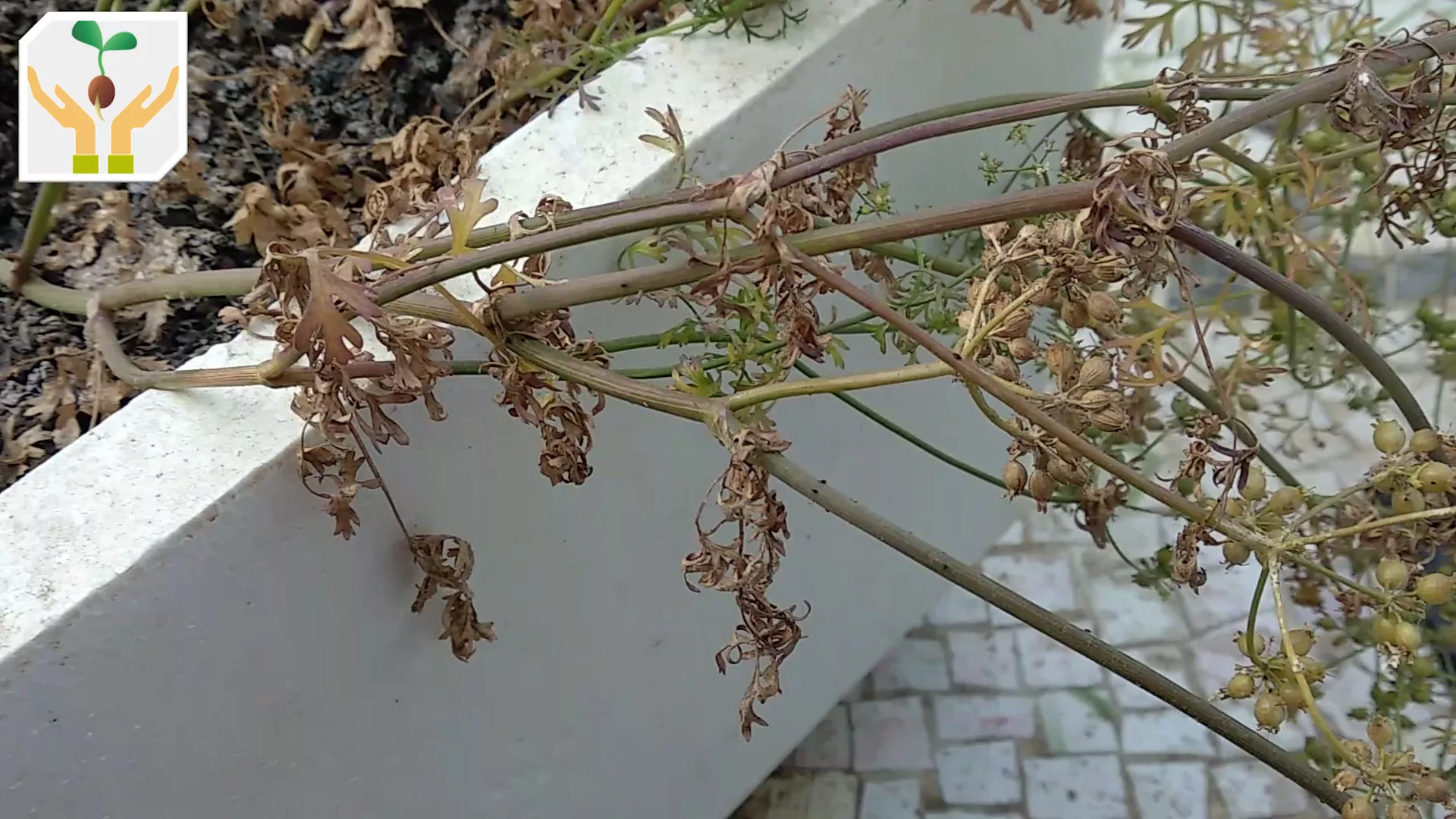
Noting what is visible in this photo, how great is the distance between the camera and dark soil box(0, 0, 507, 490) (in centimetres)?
68

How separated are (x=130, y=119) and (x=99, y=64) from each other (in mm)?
33

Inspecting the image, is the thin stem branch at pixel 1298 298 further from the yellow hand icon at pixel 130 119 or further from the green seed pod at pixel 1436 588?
the yellow hand icon at pixel 130 119

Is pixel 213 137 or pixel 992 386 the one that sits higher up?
pixel 213 137

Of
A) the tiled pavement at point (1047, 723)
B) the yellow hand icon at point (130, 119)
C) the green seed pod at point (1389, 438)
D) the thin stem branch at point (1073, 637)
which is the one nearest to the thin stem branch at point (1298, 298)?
the green seed pod at point (1389, 438)

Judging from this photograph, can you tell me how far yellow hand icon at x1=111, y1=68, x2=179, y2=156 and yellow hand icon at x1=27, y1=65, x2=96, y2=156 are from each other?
0.04ft

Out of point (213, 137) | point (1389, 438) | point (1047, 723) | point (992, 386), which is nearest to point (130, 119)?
point (213, 137)

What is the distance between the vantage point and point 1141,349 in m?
0.70

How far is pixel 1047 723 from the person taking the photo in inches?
53.0

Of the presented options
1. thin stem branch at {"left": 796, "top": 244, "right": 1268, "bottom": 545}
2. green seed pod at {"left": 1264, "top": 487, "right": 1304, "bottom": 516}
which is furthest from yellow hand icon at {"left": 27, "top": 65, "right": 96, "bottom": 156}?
green seed pod at {"left": 1264, "top": 487, "right": 1304, "bottom": 516}

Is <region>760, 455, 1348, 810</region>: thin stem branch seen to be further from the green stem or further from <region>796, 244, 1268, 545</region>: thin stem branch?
the green stem

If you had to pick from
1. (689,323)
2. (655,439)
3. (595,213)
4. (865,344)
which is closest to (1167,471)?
(865,344)

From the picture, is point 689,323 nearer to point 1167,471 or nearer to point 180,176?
point 180,176

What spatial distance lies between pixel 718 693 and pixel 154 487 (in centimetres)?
50

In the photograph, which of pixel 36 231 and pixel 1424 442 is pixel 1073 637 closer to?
pixel 1424 442
